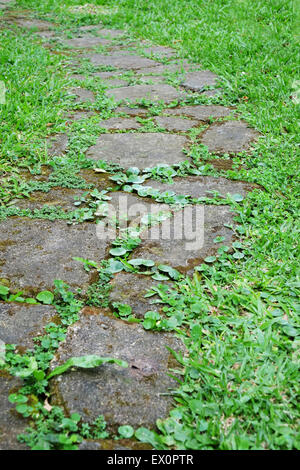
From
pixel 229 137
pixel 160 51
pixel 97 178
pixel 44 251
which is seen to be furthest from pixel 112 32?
pixel 44 251

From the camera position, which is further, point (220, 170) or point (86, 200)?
point (220, 170)

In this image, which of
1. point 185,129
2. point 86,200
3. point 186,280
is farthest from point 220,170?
point 186,280

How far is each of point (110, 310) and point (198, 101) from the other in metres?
2.31

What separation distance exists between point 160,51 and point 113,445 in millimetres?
4367

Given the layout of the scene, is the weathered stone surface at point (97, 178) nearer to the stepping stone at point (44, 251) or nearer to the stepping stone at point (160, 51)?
the stepping stone at point (44, 251)

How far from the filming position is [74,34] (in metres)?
5.53

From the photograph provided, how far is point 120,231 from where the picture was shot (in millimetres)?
1977


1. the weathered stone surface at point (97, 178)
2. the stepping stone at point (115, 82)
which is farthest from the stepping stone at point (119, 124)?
the stepping stone at point (115, 82)

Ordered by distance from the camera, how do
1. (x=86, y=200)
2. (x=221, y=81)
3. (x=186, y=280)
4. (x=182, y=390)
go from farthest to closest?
(x=221, y=81) < (x=86, y=200) < (x=186, y=280) < (x=182, y=390)

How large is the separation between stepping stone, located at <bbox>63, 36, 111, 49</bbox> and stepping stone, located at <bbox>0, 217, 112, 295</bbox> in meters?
3.62

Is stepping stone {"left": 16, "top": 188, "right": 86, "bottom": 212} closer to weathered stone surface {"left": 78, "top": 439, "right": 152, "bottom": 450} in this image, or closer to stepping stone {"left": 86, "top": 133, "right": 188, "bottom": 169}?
stepping stone {"left": 86, "top": 133, "right": 188, "bottom": 169}

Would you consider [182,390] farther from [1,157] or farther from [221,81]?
[221,81]

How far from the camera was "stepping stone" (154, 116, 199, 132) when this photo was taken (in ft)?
9.74

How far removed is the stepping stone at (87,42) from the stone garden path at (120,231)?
3.95ft
